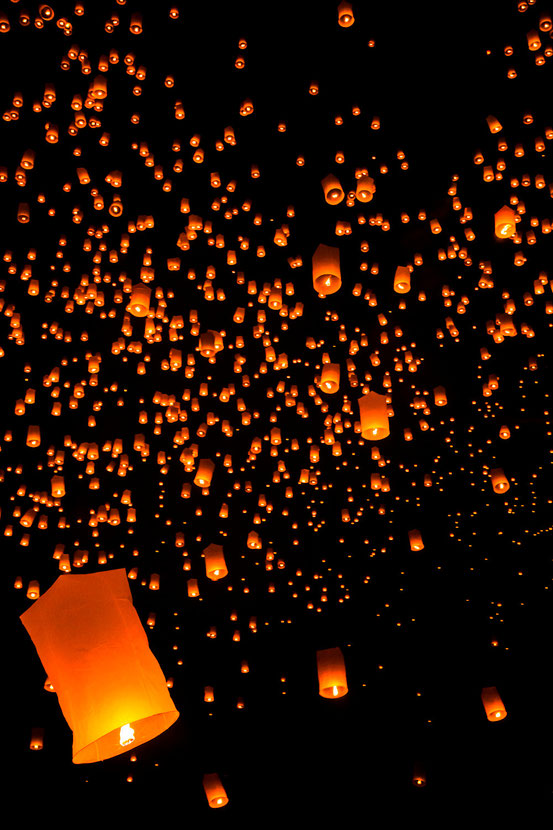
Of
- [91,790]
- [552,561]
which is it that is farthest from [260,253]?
[91,790]

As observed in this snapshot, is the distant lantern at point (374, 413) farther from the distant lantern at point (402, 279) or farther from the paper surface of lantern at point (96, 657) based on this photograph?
the paper surface of lantern at point (96, 657)

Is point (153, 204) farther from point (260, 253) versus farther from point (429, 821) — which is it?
point (429, 821)

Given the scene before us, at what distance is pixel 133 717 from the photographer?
197 centimetres

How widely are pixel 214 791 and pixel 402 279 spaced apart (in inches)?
130

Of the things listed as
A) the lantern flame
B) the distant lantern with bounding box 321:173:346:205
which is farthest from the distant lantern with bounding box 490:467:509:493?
the lantern flame

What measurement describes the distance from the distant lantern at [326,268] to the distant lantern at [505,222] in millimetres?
1036

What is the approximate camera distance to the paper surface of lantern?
195cm

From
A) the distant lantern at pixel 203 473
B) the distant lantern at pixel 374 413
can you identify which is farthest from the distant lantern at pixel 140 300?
the distant lantern at pixel 374 413

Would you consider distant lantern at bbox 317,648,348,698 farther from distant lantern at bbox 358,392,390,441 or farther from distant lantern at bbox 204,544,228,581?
distant lantern at bbox 358,392,390,441

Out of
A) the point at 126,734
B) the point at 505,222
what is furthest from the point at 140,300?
the point at 126,734

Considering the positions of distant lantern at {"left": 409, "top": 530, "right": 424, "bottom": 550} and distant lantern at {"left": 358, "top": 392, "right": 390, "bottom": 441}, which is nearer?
distant lantern at {"left": 358, "top": 392, "right": 390, "bottom": 441}

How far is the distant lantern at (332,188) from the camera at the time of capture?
130 inches

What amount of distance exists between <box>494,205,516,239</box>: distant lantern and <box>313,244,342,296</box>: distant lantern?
1036 mm

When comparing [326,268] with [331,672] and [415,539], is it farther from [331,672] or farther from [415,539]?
[331,672]
